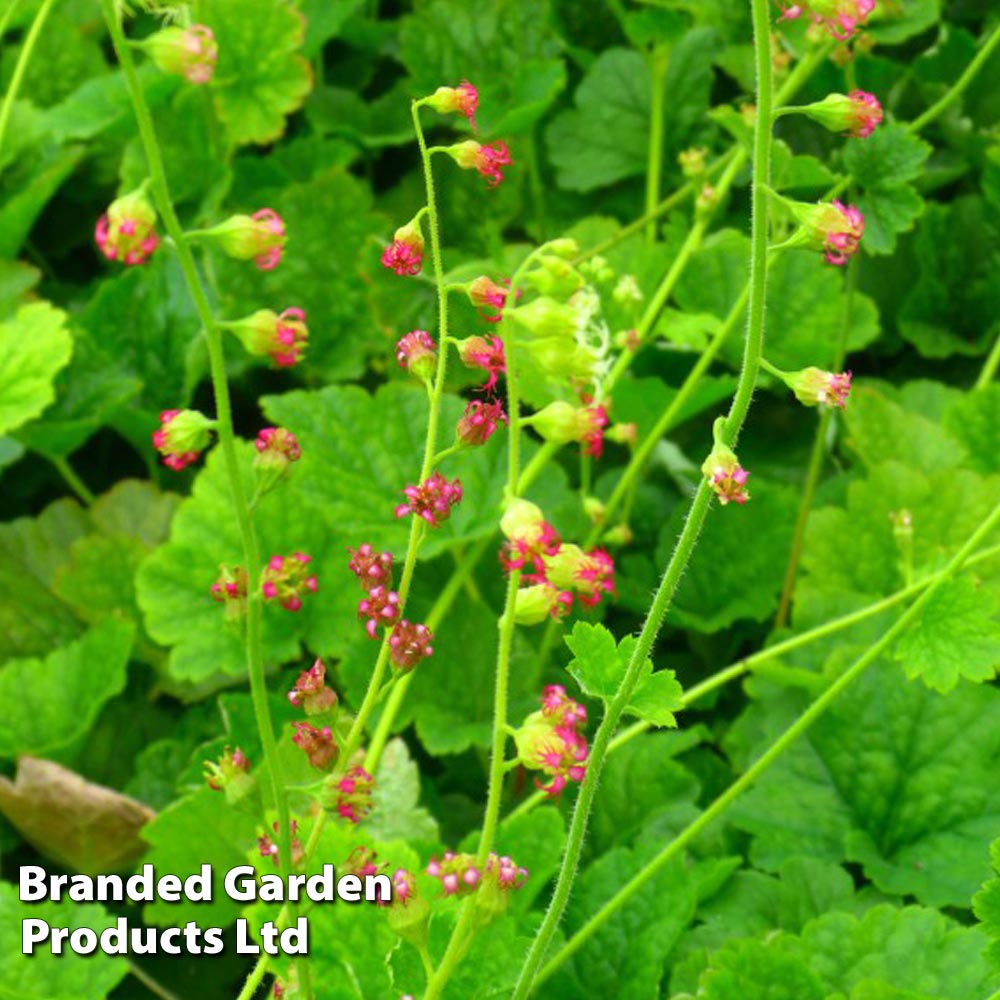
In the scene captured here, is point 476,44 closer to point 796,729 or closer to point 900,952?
point 796,729

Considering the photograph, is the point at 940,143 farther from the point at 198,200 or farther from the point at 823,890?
the point at 823,890

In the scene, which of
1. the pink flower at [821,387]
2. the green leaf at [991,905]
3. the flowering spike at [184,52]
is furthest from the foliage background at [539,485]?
the flowering spike at [184,52]

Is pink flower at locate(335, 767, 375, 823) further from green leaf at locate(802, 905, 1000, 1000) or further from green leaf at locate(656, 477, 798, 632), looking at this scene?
green leaf at locate(656, 477, 798, 632)

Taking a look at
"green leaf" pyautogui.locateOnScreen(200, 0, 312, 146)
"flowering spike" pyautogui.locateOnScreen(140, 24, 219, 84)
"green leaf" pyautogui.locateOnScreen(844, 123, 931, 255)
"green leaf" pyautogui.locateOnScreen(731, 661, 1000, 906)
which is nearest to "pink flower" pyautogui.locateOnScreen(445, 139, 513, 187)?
"flowering spike" pyautogui.locateOnScreen(140, 24, 219, 84)

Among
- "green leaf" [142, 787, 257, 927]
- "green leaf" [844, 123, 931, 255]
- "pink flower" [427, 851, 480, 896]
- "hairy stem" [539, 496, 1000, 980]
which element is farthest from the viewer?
"green leaf" [844, 123, 931, 255]

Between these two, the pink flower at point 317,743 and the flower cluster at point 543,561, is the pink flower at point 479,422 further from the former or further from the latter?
the pink flower at point 317,743

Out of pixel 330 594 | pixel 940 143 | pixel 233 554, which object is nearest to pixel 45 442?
pixel 233 554

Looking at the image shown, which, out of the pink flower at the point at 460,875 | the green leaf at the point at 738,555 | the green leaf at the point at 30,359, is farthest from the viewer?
the green leaf at the point at 738,555
